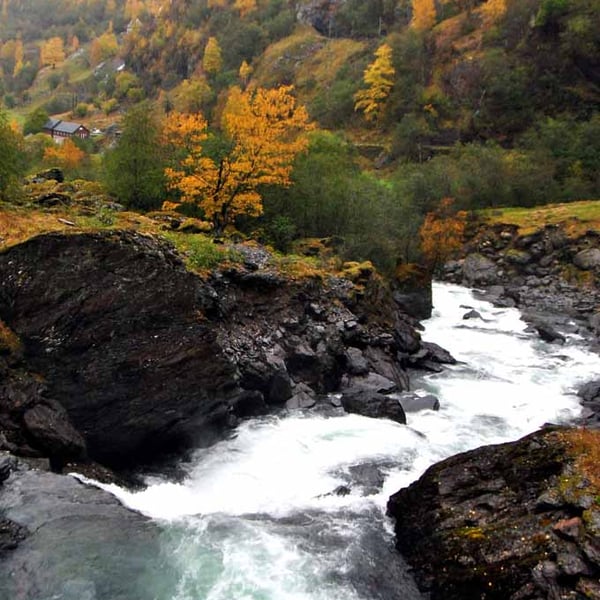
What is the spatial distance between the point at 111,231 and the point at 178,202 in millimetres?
17514

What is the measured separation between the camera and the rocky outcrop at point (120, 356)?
628 inches

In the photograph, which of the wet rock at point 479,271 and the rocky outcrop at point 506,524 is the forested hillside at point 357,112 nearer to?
the wet rock at point 479,271

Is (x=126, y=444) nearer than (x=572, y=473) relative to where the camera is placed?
No

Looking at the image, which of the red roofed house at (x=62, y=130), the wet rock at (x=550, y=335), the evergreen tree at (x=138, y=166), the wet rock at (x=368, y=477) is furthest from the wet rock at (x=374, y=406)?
the red roofed house at (x=62, y=130)

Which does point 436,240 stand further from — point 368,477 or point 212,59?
point 212,59

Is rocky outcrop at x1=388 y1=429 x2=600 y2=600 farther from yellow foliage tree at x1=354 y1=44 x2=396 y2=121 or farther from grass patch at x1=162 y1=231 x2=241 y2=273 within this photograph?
yellow foliage tree at x1=354 y1=44 x2=396 y2=121

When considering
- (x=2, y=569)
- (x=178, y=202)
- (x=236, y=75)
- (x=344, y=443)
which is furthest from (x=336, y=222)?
(x=236, y=75)

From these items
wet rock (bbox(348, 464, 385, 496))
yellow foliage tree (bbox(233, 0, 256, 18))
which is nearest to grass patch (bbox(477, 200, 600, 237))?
wet rock (bbox(348, 464, 385, 496))

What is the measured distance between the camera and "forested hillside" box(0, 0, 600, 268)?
36000 mm

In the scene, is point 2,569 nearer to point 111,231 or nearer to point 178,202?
point 111,231

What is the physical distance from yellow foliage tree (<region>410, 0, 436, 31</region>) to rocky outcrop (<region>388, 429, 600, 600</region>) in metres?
113

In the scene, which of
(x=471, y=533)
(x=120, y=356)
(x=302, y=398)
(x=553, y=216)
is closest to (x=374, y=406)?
(x=302, y=398)

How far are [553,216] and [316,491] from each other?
2015 inches

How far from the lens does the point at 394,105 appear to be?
9838 cm
